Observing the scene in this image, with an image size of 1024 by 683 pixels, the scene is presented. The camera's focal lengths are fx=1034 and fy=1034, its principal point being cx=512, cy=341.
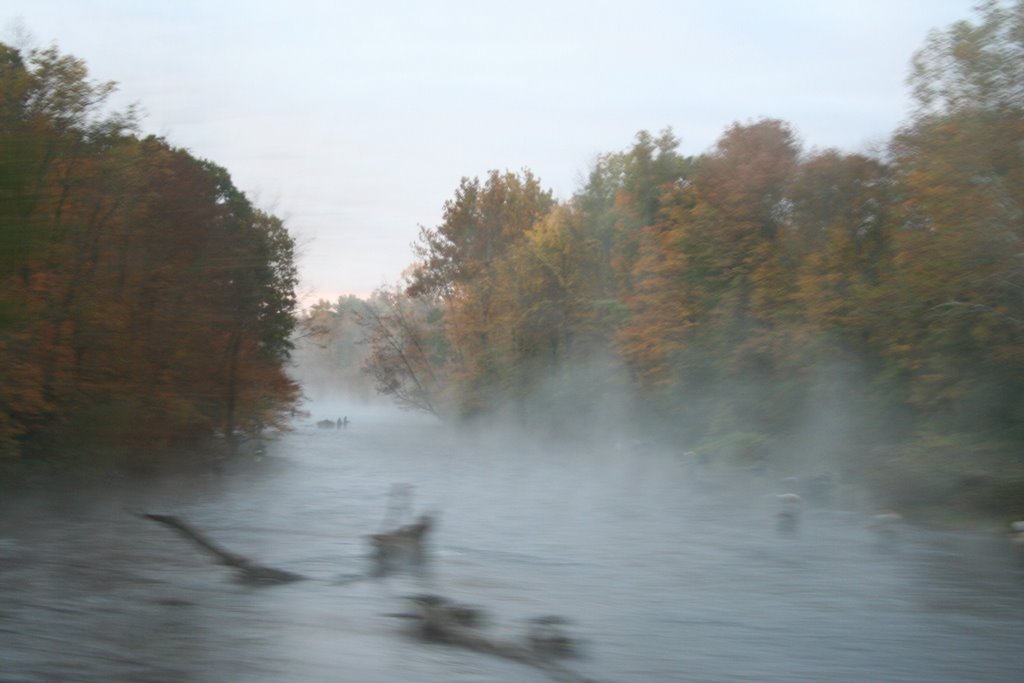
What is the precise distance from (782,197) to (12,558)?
30489 mm

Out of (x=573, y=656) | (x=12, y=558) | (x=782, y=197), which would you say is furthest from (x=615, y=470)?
(x=573, y=656)

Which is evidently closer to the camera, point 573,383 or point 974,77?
point 974,77

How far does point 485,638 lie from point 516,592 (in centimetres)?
337

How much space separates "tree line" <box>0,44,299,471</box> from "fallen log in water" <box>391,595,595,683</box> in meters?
12.1

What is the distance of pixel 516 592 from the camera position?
47.4 ft

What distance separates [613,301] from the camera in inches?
2012

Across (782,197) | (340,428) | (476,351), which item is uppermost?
(782,197)

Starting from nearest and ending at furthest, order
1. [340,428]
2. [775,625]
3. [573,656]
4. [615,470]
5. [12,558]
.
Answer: [573,656] < [775,625] < [12,558] < [615,470] < [340,428]

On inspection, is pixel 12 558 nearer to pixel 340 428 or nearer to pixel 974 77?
pixel 974 77

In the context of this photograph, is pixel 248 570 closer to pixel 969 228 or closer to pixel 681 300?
pixel 969 228

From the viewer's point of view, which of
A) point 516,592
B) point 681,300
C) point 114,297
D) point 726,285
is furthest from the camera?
point 681,300

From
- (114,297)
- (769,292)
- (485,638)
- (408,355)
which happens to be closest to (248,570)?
(485,638)

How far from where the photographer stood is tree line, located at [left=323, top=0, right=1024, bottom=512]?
24609mm

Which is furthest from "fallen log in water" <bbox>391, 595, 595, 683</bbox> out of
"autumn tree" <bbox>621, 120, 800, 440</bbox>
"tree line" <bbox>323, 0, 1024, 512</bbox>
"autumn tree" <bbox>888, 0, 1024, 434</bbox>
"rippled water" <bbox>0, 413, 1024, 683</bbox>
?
"autumn tree" <bbox>621, 120, 800, 440</bbox>
